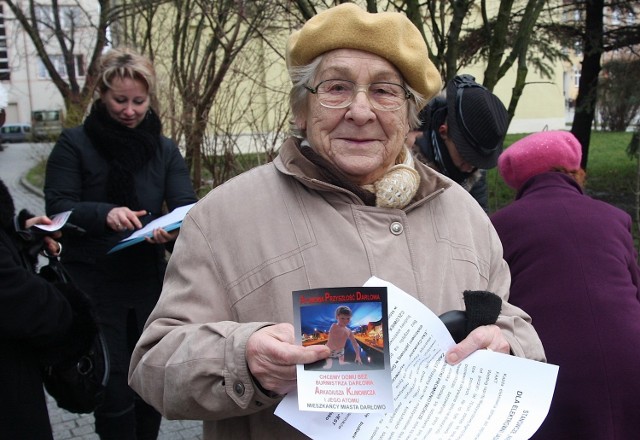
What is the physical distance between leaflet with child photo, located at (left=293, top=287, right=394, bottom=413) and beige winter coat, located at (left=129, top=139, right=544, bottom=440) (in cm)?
22

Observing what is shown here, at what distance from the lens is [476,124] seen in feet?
9.68

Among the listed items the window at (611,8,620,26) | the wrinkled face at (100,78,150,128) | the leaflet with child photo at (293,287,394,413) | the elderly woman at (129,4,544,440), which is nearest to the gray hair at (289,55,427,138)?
the elderly woman at (129,4,544,440)

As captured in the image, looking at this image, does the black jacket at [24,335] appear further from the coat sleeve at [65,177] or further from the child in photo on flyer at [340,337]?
the child in photo on flyer at [340,337]

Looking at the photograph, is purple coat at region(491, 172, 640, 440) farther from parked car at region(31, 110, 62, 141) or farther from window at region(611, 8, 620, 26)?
parked car at region(31, 110, 62, 141)

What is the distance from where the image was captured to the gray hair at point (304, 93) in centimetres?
175

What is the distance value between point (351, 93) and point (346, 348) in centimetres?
72

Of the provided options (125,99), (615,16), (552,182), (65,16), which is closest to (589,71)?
(615,16)

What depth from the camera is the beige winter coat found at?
153cm

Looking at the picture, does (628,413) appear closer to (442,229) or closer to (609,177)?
(442,229)

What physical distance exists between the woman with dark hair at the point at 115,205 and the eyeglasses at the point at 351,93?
164cm

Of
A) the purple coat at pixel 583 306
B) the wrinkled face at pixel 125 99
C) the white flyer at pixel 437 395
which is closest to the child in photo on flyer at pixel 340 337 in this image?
the white flyer at pixel 437 395

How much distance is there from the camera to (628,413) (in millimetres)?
2600

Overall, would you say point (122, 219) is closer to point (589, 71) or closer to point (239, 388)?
point (239, 388)

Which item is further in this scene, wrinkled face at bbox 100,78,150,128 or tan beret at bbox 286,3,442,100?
wrinkled face at bbox 100,78,150,128
